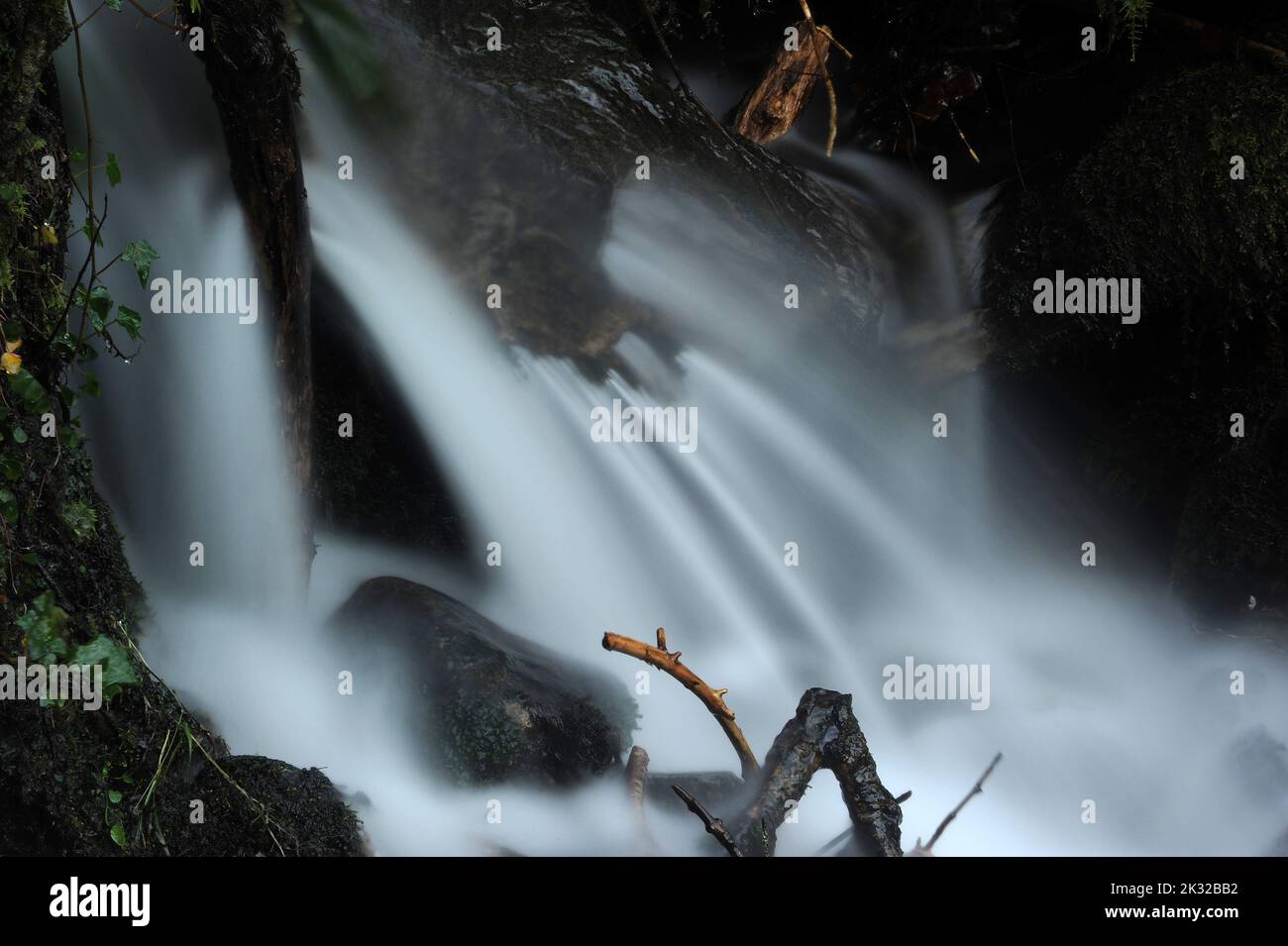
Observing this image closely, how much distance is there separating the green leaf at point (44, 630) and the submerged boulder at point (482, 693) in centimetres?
135

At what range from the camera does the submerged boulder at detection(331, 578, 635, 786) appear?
320cm

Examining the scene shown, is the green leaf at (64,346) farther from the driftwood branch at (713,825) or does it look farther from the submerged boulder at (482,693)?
the driftwood branch at (713,825)

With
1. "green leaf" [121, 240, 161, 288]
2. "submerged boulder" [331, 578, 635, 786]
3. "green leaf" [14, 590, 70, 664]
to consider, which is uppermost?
"green leaf" [121, 240, 161, 288]

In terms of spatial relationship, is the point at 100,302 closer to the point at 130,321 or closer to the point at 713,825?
the point at 130,321

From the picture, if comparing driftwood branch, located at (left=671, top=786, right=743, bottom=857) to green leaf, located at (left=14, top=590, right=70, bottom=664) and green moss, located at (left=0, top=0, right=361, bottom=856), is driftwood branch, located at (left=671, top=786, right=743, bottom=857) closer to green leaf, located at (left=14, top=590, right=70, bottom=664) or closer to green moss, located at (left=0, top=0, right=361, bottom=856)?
green moss, located at (left=0, top=0, right=361, bottom=856)

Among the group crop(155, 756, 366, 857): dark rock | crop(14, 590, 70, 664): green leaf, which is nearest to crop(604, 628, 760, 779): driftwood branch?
crop(155, 756, 366, 857): dark rock

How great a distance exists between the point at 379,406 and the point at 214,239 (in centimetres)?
86

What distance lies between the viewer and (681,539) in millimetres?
4172

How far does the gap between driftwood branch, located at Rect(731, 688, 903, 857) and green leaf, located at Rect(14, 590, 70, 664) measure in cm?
168

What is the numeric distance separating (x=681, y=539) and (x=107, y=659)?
2.42 metres

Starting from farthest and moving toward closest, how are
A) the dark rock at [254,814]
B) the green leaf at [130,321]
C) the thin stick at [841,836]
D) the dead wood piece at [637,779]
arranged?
the dead wood piece at [637,779] → the thin stick at [841,836] → the green leaf at [130,321] → the dark rock at [254,814]

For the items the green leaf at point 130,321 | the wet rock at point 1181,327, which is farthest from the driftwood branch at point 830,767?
the wet rock at point 1181,327

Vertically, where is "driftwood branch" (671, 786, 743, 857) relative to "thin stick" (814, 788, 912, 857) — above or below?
above

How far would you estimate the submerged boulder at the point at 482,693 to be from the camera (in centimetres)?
320
